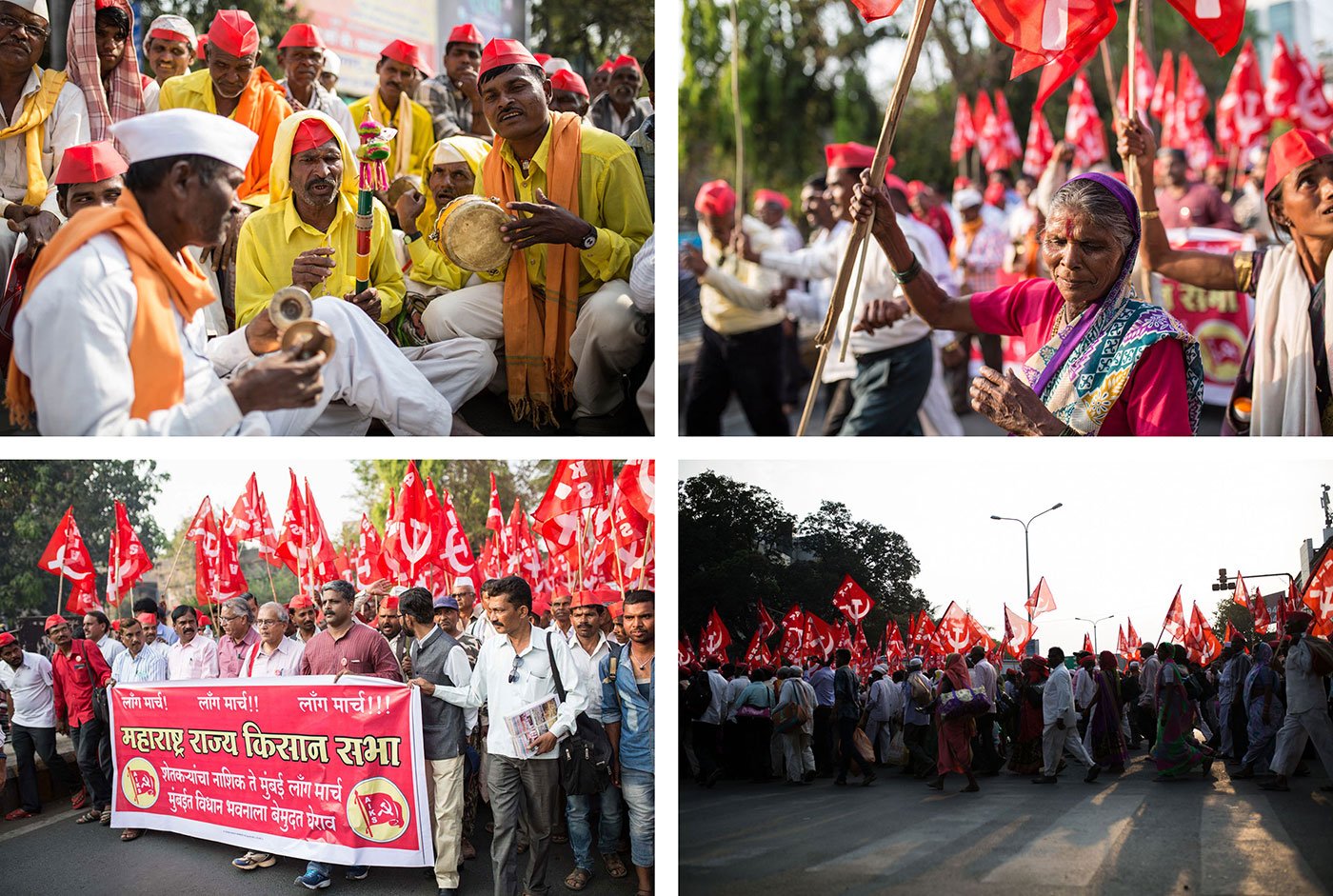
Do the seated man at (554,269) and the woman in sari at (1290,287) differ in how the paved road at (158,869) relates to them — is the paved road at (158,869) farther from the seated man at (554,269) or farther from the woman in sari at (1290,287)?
the woman in sari at (1290,287)

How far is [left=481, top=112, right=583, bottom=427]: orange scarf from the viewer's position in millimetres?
4223

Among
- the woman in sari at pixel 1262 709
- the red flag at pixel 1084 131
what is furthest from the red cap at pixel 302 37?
the red flag at pixel 1084 131

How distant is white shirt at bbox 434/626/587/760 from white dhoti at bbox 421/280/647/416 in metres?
0.86

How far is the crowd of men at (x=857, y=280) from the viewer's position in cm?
615

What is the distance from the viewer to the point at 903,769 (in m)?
4.00

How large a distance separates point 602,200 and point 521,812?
Answer: 2.12 metres

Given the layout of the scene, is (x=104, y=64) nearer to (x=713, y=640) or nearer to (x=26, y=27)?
(x=26, y=27)

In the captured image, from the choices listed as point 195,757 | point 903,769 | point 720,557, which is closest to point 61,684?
point 195,757

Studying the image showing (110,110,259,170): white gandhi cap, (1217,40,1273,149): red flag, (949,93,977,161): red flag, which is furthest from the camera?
(949,93,977,161): red flag

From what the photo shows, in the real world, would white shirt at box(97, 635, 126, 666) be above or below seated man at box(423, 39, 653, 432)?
below

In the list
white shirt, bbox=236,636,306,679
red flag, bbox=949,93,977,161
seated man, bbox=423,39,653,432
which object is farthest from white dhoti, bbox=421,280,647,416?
red flag, bbox=949,93,977,161

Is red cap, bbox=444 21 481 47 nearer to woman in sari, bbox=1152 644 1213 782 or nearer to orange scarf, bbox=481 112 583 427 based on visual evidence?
orange scarf, bbox=481 112 583 427

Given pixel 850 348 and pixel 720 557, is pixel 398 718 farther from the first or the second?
pixel 850 348

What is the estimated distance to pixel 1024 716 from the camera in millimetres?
4047
